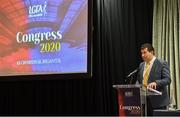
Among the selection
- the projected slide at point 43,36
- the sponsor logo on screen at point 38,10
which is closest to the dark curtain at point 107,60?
the projected slide at point 43,36

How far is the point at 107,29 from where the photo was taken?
18.1 feet

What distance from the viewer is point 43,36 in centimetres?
568

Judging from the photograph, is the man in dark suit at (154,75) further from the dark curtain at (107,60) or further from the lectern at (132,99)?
the dark curtain at (107,60)

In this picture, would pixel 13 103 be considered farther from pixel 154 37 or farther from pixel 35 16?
pixel 154 37

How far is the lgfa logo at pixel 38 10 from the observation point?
575 cm

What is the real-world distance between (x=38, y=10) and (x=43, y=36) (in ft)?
1.36

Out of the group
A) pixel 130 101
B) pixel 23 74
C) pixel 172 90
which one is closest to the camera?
pixel 130 101

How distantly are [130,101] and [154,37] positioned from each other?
6.86 ft

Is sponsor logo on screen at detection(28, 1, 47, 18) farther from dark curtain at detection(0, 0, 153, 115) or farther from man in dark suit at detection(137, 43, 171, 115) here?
man in dark suit at detection(137, 43, 171, 115)

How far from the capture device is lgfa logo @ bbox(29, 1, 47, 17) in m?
5.75

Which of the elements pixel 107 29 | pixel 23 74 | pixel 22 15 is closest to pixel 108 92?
pixel 107 29

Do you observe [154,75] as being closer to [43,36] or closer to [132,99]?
[132,99]

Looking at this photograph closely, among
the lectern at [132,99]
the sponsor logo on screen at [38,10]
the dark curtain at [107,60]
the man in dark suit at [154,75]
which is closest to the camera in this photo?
the lectern at [132,99]

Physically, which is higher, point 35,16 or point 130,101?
point 35,16
